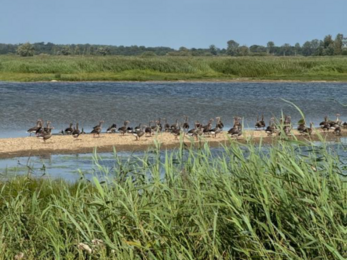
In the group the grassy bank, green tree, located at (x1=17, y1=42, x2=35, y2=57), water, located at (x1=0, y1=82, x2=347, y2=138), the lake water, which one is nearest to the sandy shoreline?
the lake water

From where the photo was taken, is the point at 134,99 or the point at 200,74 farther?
the point at 200,74

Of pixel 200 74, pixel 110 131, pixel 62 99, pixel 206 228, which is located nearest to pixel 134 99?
pixel 62 99

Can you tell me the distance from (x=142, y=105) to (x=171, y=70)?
3409 centimetres

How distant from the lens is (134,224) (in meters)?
6.80

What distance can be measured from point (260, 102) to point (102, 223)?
3226 centimetres

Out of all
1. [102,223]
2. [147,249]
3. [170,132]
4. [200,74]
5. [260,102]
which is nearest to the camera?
[147,249]

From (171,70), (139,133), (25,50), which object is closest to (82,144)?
(139,133)

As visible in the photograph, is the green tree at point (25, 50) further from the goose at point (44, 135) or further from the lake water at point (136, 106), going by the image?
the goose at point (44, 135)

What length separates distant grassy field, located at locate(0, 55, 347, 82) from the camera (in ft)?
206

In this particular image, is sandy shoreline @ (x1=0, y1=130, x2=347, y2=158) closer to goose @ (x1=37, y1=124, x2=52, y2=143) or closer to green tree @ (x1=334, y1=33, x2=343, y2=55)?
goose @ (x1=37, y1=124, x2=52, y2=143)

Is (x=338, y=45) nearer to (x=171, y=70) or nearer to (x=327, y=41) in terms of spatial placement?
(x=327, y=41)

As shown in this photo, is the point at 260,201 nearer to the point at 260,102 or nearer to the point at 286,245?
the point at 286,245

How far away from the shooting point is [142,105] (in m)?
35.8

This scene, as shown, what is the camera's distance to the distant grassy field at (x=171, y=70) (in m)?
A: 62.9
